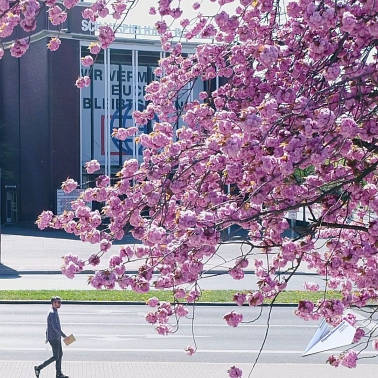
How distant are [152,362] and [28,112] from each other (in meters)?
38.1

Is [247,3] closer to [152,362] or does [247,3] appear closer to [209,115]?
[209,115]

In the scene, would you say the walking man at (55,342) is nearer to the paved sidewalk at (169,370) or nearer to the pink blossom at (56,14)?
the paved sidewalk at (169,370)

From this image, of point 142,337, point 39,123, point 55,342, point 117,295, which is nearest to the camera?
point 55,342

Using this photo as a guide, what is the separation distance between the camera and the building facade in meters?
46.2

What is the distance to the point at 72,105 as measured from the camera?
4781 cm

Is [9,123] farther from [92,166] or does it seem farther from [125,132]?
[92,166]

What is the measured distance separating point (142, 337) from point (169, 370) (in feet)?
10.8

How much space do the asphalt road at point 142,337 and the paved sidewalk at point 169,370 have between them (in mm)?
493

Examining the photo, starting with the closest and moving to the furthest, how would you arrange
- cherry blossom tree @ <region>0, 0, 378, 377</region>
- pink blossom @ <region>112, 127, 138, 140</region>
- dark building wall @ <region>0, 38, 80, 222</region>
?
cherry blossom tree @ <region>0, 0, 378, 377</region>
pink blossom @ <region>112, 127, 138, 140</region>
dark building wall @ <region>0, 38, 80, 222</region>

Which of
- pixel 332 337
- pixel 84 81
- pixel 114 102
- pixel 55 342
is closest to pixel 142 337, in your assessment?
pixel 55 342

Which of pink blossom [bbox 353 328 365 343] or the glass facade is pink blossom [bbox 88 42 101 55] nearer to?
pink blossom [bbox 353 328 365 343]

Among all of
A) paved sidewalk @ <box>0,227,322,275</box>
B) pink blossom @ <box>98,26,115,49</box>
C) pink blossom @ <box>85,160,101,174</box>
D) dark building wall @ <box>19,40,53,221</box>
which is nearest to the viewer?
pink blossom @ <box>98,26,115,49</box>

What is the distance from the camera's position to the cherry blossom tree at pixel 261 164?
5.20 meters

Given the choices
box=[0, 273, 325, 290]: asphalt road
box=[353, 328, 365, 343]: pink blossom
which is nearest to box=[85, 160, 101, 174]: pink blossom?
box=[353, 328, 365, 343]: pink blossom
